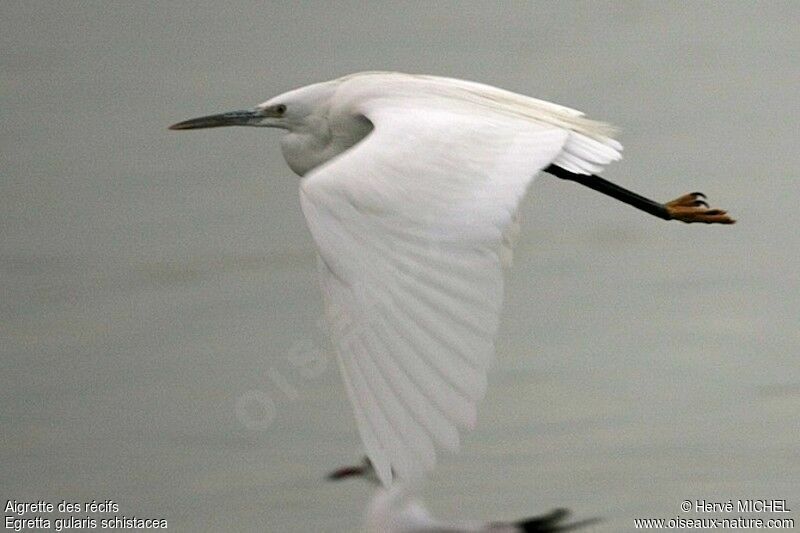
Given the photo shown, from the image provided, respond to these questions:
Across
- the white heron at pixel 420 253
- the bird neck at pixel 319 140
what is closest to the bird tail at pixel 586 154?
the white heron at pixel 420 253

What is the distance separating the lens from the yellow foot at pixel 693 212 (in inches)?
123

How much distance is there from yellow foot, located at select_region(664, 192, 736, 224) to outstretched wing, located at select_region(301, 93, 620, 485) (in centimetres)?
76

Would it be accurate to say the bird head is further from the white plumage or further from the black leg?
the black leg

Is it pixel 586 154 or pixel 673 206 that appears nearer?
pixel 586 154

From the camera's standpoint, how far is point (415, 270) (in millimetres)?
2061

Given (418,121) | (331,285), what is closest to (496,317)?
(331,285)

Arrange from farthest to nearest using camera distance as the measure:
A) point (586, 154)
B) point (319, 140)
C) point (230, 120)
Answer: point (230, 120), point (319, 140), point (586, 154)

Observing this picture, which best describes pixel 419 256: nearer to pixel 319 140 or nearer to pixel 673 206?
pixel 319 140

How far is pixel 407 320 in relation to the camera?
2.03 m

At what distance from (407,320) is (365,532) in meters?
0.89

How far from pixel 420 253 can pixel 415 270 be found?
29mm

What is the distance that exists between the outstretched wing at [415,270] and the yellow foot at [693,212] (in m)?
0.76

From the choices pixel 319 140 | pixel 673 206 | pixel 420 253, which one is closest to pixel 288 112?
pixel 319 140

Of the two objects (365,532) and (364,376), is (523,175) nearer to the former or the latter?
(364,376)
